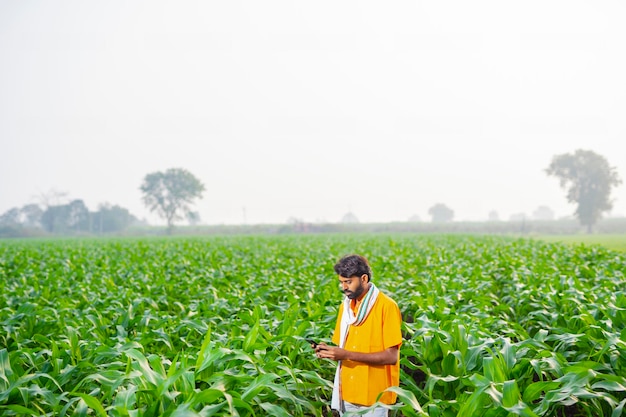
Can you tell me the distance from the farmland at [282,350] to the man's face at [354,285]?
2.06ft

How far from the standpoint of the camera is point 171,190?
4225 inches

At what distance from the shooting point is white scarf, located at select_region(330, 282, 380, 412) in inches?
128

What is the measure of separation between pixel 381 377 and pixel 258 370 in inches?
35.3

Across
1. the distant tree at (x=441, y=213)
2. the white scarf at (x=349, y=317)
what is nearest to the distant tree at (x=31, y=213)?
the distant tree at (x=441, y=213)

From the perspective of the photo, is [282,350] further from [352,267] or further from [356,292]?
[352,267]

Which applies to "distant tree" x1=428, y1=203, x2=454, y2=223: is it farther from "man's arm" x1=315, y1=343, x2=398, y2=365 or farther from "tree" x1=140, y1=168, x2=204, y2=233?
"man's arm" x1=315, y1=343, x2=398, y2=365

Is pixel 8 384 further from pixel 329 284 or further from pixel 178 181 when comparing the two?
pixel 178 181

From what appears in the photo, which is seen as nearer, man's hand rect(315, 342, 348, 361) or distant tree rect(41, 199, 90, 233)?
man's hand rect(315, 342, 348, 361)

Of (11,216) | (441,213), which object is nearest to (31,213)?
(11,216)

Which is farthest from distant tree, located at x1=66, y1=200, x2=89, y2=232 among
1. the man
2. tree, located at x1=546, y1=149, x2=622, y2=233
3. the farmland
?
the man

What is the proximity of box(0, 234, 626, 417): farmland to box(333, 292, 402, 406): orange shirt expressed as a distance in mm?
199

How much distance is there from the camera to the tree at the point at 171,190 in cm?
10712

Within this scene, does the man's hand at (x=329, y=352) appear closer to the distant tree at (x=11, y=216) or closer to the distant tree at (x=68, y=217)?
the distant tree at (x=68, y=217)

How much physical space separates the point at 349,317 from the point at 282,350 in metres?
1.66
